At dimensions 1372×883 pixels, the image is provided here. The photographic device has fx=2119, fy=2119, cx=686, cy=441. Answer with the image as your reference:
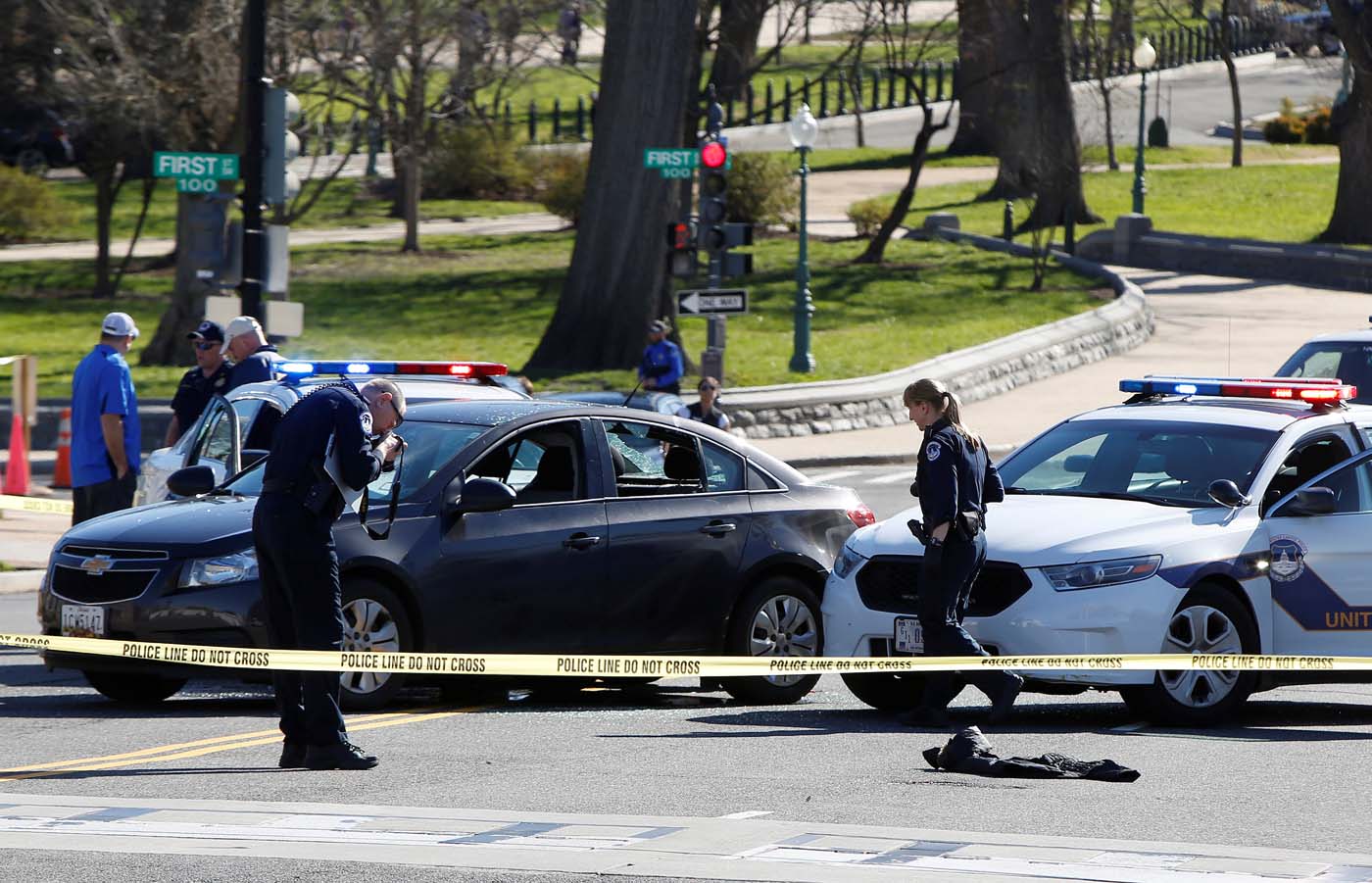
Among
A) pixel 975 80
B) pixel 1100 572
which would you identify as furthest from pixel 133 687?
pixel 975 80

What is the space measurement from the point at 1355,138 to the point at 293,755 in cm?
3637

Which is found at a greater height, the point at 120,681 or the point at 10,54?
the point at 10,54

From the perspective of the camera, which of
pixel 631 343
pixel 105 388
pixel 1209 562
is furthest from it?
pixel 631 343

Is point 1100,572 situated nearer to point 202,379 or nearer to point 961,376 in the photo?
point 202,379

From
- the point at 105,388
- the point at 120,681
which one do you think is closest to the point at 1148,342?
the point at 105,388

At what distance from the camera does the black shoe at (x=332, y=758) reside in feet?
27.7

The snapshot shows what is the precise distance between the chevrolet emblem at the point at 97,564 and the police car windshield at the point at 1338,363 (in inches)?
414

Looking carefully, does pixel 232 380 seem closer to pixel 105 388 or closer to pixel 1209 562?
pixel 105 388

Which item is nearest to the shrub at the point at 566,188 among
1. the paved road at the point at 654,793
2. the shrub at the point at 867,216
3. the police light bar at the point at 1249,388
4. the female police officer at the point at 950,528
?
the shrub at the point at 867,216

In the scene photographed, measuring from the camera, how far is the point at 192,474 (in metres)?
10.9

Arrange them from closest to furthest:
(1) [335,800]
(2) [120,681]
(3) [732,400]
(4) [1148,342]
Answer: (1) [335,800], (2) [120,681], (3) [732,400], (4) [1148,342]

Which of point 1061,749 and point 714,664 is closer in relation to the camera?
point 1061,749

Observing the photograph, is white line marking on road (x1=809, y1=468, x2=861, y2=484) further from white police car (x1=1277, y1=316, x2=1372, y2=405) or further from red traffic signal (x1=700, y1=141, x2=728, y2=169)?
white police car (x1=1277, y1=316, x2=1372, y2=405)

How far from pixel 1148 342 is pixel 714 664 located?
2557 centimetres
